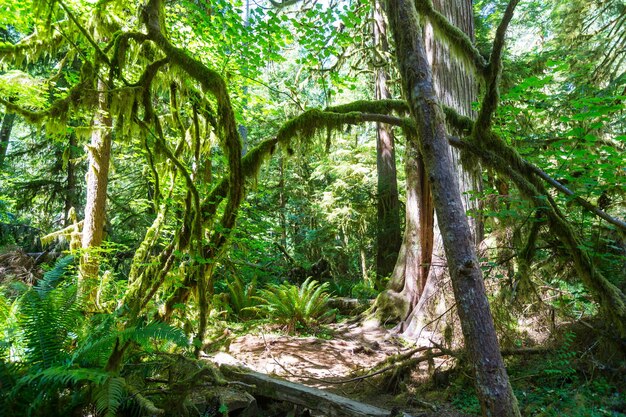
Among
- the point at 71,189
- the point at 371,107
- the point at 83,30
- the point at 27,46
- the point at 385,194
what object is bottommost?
the point at 371,107

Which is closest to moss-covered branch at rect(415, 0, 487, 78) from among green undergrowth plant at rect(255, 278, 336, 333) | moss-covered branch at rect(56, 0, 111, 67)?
moss-covered branch at rect(56, 0, 111, 67)

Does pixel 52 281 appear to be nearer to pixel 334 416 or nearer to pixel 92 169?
pixel 334 416

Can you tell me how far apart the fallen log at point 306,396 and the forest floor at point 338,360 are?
406mm

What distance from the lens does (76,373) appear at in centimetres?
240

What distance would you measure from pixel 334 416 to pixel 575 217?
3369mm

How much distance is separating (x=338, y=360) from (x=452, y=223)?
3747 mm

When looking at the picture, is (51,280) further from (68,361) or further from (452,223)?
(452,223)

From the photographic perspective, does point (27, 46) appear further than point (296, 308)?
No

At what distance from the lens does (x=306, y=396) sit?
360 centimetres

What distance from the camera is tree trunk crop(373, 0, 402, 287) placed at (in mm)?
9898

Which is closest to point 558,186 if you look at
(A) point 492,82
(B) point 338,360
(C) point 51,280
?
(A) point 492,82

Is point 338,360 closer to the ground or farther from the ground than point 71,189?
closer to the ground

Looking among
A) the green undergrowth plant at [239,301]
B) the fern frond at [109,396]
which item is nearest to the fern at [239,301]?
the green undergrowth plant at [239,301]

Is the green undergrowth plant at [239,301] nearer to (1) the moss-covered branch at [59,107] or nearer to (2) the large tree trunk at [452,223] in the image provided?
(1) the moss-covered branch at [59,107]
